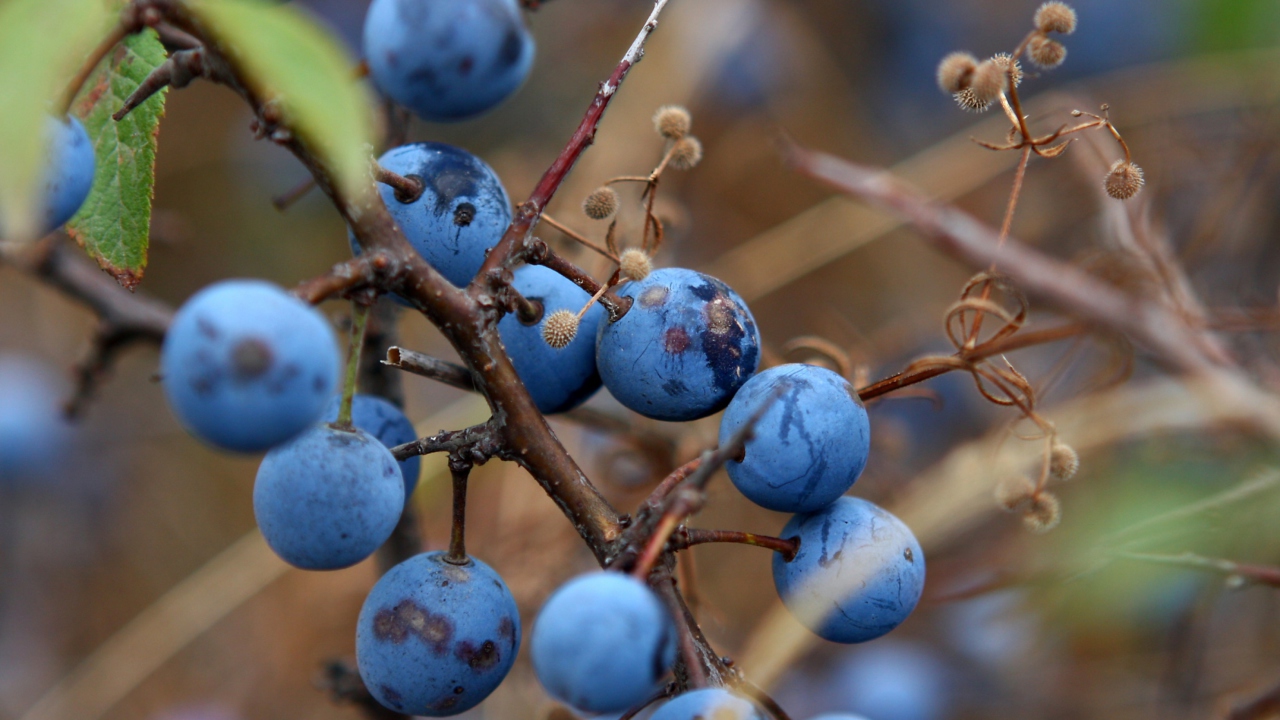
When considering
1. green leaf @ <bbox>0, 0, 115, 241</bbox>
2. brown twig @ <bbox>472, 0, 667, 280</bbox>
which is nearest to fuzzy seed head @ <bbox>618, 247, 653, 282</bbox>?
brown twig @ <bbox>472, 0, 667, 280</bbox>

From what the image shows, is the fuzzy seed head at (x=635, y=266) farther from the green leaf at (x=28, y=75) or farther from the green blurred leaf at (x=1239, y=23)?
the green blurred leaf at (x=1239, y=23)

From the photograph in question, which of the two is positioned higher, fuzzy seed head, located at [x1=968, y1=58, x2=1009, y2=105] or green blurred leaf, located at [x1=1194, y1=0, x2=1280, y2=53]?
green blurred leaf, located at [x1=1194, y1=0, x2=1280, y2=53]

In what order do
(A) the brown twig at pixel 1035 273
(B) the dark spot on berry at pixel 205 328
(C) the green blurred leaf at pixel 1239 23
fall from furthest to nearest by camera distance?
(C) the green blurred leaf at pixel 1239 23
(A) the brown twig at pixel 1035 273
(B) the dark spot on berry at pixel 205 328

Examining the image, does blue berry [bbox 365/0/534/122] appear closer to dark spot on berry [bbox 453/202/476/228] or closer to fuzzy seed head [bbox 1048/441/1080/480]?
dark spot on berry [bbox 453/202/476/228]

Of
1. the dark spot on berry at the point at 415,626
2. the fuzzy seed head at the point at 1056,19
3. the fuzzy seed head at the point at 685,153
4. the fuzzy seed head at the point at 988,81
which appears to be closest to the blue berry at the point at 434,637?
the dark spot on berry at the point at 415,626

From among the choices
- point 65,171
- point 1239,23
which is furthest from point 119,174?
point 1239,23

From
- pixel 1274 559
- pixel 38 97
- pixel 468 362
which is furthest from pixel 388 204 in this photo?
pixel 1274 559

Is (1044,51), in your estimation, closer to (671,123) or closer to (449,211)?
(671,123)
